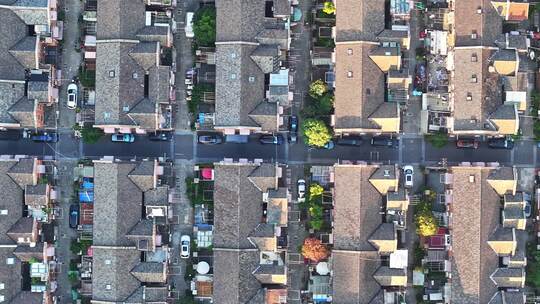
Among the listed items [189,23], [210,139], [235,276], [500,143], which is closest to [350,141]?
[210,139]

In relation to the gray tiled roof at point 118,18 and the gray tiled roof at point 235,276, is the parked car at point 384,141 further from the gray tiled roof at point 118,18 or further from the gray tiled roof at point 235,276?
the gray tiled roof at point 118,18

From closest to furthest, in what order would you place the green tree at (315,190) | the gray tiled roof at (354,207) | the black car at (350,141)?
the gray tiled roof at (354,207) < the green tree at (315,190) < the black car at (350,141)

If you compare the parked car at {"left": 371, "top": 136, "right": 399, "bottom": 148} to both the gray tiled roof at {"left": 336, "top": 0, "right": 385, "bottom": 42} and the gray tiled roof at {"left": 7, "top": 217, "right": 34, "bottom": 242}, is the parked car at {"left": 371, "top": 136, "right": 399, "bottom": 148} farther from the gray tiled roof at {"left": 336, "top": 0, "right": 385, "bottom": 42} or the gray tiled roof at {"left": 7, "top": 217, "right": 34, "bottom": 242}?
the gray tiled roof at {"left": 7, "top": 217, "right": 34, "bottom": 242}

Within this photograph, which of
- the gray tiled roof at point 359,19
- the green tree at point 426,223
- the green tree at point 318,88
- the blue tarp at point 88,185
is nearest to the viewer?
the gray tiled roof at point 359,19

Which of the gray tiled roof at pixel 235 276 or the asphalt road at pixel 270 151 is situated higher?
the asphalt road at pixel 270 151

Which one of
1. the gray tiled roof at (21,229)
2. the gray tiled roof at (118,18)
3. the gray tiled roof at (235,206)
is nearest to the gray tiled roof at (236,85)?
the gray tiled roof at (235,206)

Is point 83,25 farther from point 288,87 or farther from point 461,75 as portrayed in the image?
point 461,75

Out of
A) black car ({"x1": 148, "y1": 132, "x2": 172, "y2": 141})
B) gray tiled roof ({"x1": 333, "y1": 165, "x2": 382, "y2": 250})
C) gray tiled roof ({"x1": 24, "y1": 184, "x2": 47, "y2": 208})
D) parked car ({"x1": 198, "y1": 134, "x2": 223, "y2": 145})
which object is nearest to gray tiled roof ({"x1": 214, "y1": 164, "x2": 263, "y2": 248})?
parked car ({"x1": 198, "y1": 134, "x2": 223, "y2": 145})
